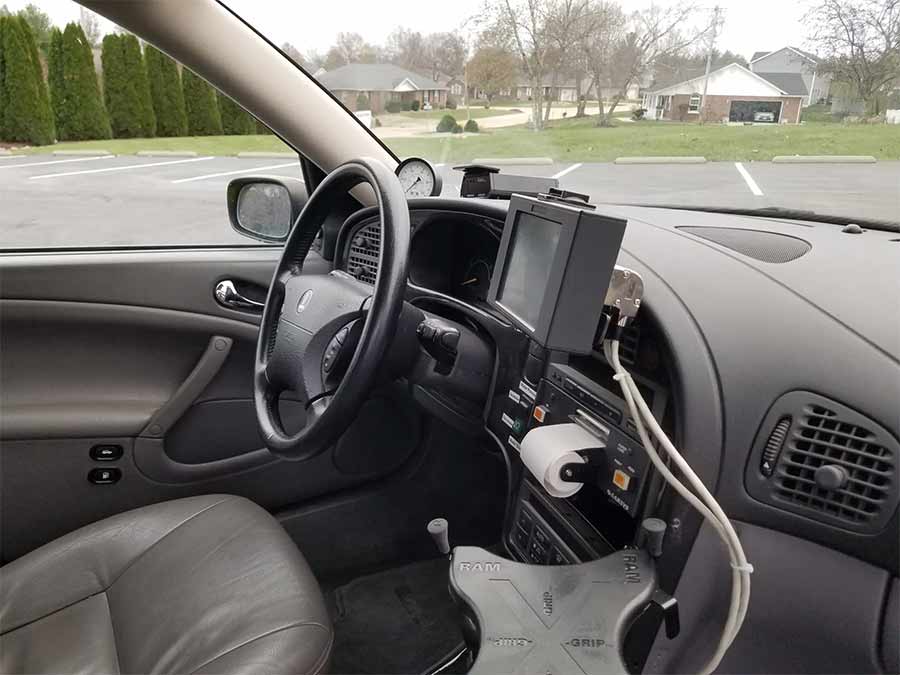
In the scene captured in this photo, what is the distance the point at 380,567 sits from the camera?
2139 millimetres

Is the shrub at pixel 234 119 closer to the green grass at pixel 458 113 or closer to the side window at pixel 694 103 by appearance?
the green grass at pixel 458 113

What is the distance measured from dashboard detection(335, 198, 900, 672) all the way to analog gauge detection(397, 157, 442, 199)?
77 centimetres

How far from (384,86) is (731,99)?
954mm

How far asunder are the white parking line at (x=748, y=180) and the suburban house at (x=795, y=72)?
227 millimetres

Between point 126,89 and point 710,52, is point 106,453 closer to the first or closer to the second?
point 126,89

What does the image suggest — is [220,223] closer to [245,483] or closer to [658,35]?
[245,483]

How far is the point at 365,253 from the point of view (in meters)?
1.76

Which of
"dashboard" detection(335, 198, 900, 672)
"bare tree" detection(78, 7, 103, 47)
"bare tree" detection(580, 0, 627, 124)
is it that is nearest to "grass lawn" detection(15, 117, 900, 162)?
"bare tree" detection(580, 0, 627, 124)

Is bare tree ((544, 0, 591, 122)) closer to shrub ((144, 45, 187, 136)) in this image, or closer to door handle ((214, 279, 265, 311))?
shrub ((144, 45, 187, 136))

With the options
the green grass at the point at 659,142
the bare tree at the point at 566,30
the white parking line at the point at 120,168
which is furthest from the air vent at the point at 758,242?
the white parking line at the point at 120,168

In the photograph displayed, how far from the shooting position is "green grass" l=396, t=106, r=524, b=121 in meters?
1.95

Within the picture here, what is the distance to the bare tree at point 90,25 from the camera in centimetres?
172

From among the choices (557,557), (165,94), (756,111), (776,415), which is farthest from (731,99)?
(165,94)

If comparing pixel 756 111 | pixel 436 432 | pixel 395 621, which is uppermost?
pixel 756 111
